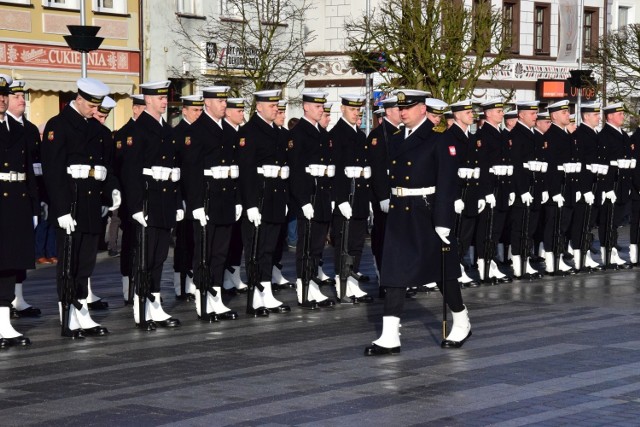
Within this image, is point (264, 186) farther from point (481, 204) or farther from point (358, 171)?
point (481, 204)

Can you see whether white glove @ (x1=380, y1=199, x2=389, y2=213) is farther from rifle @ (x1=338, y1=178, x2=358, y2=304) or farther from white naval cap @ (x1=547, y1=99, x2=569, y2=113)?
white naval cap @ (x1=547, y1=99, x2=569, y2=113)

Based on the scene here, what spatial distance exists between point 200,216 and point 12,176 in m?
2.16

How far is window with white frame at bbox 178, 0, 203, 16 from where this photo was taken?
37062mm

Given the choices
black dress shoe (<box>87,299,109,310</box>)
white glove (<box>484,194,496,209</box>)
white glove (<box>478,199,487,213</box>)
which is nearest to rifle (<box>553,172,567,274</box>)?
white glove (<box>484,194,496,209</box>)

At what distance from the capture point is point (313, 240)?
16.3 metres

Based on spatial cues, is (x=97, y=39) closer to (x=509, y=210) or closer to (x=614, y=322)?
(x=509, y=210)

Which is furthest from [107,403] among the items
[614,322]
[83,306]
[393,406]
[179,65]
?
[179,65]

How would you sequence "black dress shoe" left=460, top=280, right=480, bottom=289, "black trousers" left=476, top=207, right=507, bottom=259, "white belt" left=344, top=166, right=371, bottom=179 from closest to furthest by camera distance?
"white belt" left=344, top=166, right=371, bottom=179
"black dress shoe" left=460, top=280, right=480, bottom=289
"black trousers" left=476, top=207, right=507, bottom=259

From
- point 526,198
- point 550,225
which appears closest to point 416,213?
point 526,198

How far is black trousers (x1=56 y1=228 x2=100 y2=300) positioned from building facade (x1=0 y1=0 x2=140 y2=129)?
18034 millimetres

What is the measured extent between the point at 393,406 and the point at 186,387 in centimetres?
162

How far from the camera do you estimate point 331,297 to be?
1717 centimetres

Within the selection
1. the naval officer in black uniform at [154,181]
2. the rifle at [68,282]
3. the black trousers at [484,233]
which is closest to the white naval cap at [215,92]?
the naval officer in black uniform at [154,181]

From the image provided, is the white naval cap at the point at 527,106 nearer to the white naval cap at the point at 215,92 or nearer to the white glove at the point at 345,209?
the white glove at the point at 345,209
